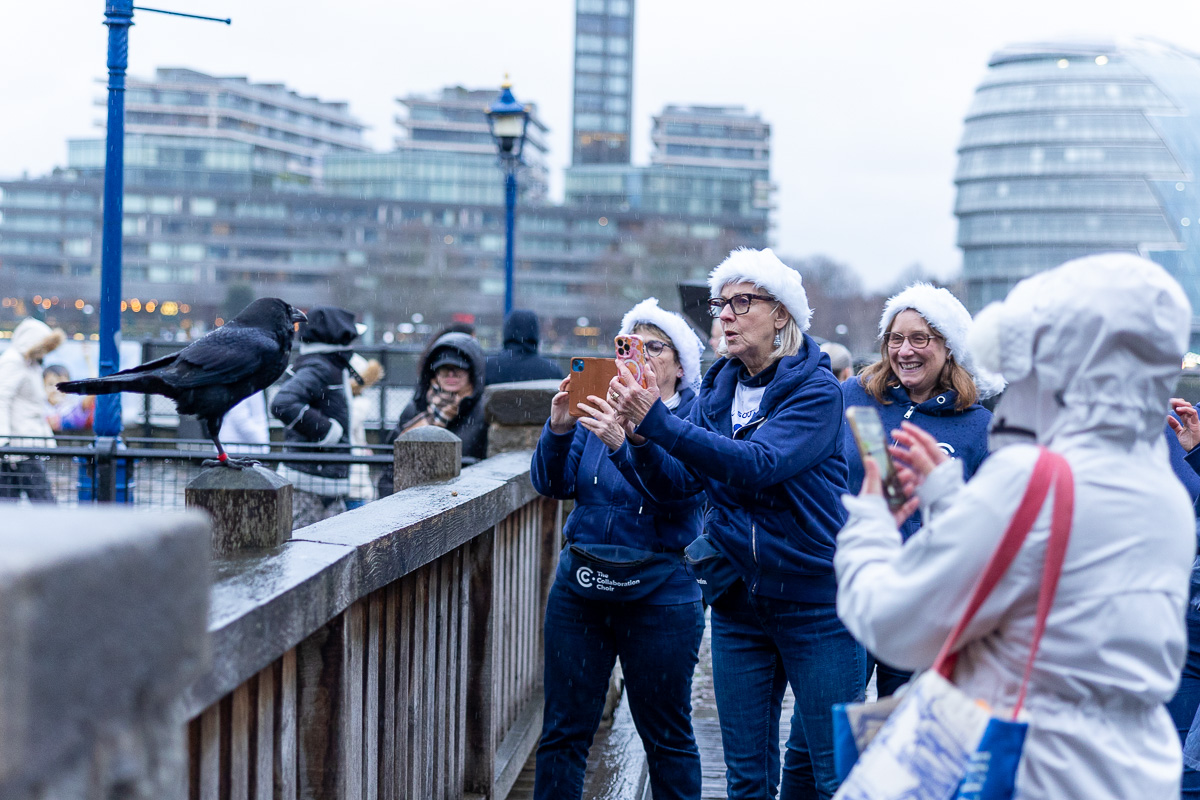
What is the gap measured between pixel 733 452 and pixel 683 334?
1.06 meters

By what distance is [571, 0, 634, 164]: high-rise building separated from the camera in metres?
164

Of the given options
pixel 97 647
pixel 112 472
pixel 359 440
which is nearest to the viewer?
pixel 97 647

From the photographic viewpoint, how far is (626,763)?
5.45 m

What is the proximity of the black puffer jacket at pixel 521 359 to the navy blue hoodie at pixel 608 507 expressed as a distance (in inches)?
165

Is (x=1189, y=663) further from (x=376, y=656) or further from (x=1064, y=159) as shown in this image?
(x=1064, y=159)

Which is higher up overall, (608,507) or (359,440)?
(608,507)

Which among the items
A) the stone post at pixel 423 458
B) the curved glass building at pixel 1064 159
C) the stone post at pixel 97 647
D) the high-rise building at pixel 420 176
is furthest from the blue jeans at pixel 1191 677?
the high-rise building at pixel 420 176

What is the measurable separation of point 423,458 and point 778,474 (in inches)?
55.3

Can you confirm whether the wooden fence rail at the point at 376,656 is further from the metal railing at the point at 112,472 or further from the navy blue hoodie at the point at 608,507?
the metal railing at the point at 112,472

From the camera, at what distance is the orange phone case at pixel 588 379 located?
3715mm

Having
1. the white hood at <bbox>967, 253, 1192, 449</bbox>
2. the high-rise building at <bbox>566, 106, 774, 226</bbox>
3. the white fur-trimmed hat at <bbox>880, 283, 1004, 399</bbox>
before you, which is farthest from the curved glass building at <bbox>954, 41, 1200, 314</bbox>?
the white hood at <bbox>967, 253, 1192, 449</bbox>

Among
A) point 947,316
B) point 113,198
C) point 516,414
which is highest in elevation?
point 113,198

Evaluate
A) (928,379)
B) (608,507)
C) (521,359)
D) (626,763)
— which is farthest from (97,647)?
(521,359)

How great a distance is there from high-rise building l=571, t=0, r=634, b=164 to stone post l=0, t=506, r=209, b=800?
542ft
